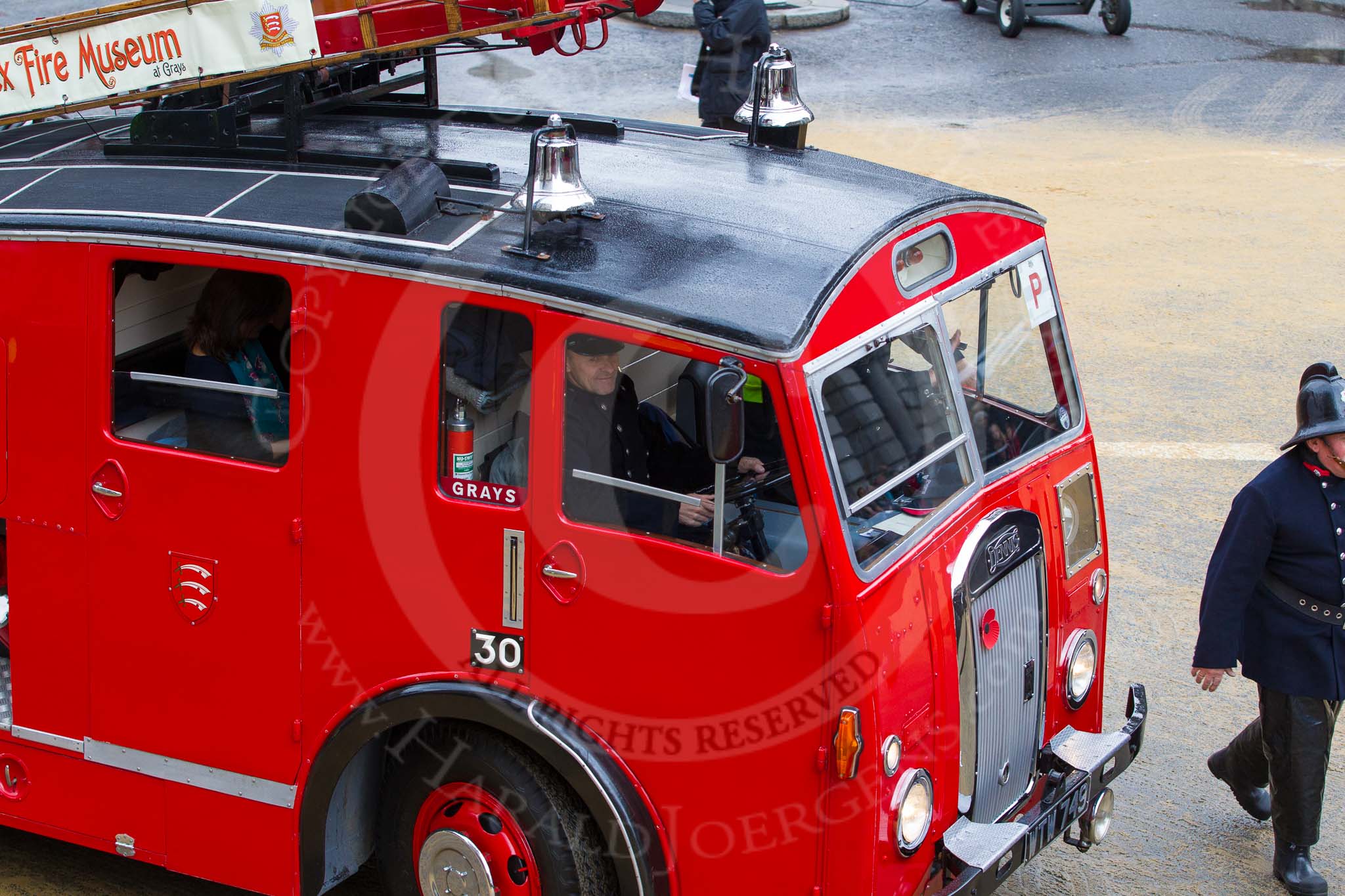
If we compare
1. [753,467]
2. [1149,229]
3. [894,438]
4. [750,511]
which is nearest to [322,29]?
[753,467]

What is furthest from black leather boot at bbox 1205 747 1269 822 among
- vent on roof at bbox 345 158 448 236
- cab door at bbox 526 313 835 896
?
vent on roof at bbox 345 158 448 236

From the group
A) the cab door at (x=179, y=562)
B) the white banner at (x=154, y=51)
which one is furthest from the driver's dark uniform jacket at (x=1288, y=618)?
the white banner at (x=154, y=51)

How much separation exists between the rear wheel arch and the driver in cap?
63 cm

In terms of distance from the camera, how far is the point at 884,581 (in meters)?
4.15

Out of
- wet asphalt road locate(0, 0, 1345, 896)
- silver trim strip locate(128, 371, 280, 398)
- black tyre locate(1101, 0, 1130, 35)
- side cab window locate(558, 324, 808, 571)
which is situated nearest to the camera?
side cab window locate(558, 324, 808, 571)

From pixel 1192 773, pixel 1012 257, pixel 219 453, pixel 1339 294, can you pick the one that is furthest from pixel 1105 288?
pixel 219 453

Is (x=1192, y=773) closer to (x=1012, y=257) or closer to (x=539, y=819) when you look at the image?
(x=1012, y=257)

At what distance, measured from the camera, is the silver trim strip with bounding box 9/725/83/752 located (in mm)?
5027

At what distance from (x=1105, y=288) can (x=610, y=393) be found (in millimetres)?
8739

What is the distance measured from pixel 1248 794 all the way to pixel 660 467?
3.09 meters

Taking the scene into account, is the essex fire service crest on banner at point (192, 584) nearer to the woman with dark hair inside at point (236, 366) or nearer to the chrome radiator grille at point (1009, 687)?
the woman with dark hair inside at point (236, 366)

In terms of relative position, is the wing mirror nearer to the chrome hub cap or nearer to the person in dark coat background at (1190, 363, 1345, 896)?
the chrome hub cap

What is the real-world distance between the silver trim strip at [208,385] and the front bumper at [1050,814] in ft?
8.34

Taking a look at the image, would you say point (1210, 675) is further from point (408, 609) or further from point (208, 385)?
point (208, 385)
